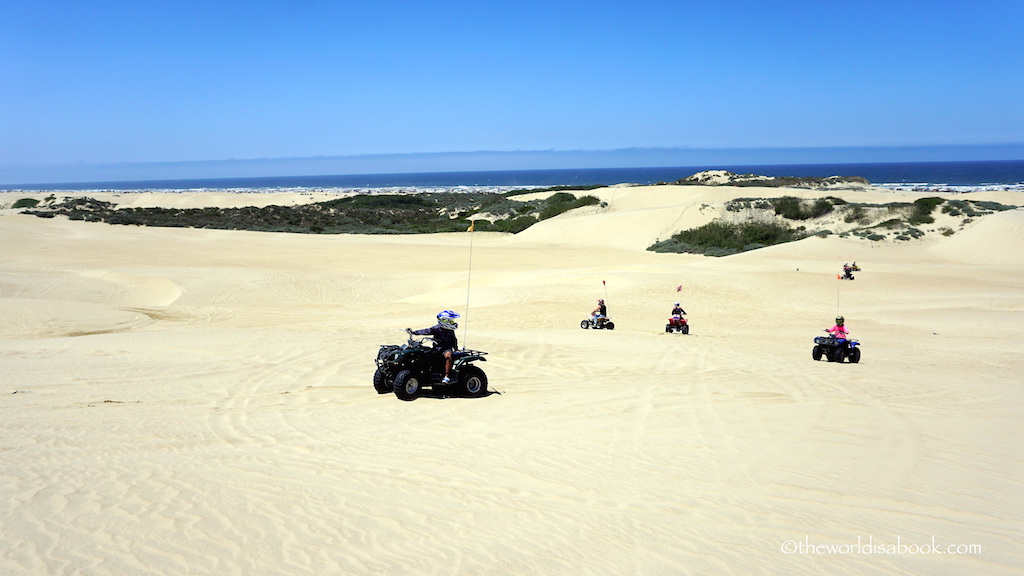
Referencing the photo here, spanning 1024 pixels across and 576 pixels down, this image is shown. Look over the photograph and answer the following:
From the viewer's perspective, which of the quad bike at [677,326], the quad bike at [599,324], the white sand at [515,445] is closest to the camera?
the white sand at [515,445]

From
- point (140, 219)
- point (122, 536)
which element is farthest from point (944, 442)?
point (140, 219)

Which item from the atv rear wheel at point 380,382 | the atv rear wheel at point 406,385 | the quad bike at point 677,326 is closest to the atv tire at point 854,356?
the quad bike at point 677,326

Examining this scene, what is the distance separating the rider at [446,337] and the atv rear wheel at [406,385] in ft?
1.32

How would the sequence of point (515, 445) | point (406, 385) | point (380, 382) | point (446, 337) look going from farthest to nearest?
point (380, 382) < point (446, 337) < point (406, 385) < point (515, 445)

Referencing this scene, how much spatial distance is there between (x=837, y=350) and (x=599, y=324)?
603cm

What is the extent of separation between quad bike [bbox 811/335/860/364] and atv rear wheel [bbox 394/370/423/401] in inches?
351

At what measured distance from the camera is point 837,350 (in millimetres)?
14898

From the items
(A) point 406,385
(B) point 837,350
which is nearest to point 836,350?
(B) point 837,350

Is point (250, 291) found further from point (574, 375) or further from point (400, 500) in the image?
point (400, 500)

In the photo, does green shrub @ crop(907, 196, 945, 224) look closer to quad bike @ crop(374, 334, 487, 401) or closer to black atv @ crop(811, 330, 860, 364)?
black atv @ crop(811, 330, 860, 364)

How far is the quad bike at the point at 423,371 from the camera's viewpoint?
34.7 ft

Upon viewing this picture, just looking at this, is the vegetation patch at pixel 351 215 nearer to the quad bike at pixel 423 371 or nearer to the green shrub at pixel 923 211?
the green shrub at pixel 923 211

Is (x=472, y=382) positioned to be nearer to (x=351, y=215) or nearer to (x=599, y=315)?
(x=599, y=315)

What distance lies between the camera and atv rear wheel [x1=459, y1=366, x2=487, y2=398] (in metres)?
10.7
